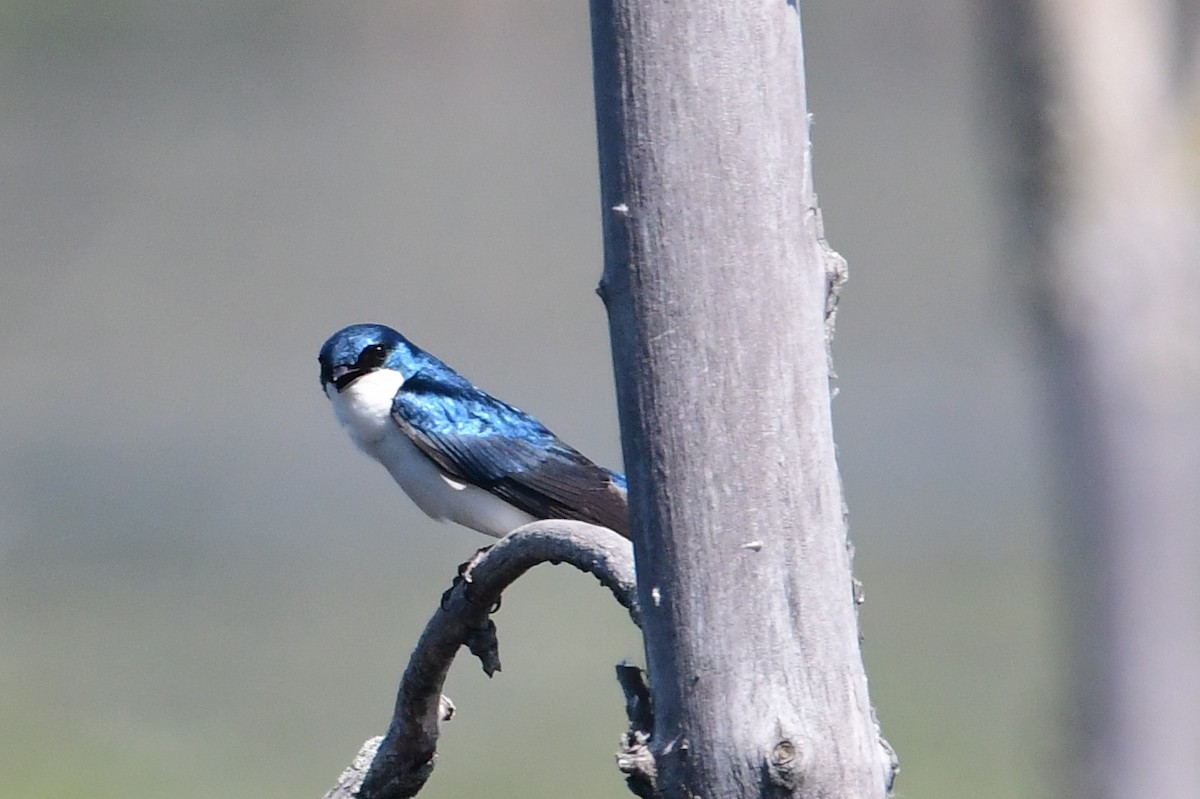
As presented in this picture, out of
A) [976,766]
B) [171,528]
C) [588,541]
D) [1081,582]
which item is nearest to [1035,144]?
[1081,582]

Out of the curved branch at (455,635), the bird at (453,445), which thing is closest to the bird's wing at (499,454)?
the bird at (453,445)

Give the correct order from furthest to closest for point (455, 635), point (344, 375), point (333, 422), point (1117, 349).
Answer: point (333, 422) < point (344, 375) < point (455, 635) < point (1117, 349)

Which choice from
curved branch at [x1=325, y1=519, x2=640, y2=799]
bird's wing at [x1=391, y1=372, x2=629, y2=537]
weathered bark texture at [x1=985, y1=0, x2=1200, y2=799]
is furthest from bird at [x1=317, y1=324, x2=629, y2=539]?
weathered bark texture at [x1=985, y1=0, x2=1200, y2=799]

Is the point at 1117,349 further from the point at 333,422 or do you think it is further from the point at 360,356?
the point at 333,422

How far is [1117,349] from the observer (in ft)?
5.10

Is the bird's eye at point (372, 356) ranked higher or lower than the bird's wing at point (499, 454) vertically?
higher

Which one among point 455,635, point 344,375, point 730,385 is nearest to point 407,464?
point 344,375

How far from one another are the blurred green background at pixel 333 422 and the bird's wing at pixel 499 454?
163 cm

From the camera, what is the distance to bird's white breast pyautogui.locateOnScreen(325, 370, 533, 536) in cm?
376

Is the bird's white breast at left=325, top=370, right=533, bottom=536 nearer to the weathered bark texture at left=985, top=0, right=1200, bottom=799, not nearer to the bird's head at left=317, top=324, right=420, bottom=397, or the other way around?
the bird's head at left=317, top=324, right=420, bottom=397

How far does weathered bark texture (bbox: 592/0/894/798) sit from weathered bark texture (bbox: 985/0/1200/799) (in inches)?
8.0

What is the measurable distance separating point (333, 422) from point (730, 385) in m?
8.76

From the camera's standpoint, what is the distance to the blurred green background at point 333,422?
8.46 meters

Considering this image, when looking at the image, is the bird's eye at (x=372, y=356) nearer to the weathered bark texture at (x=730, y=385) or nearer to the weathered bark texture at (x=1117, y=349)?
the weathered bark texture at (x=730, y=385)
